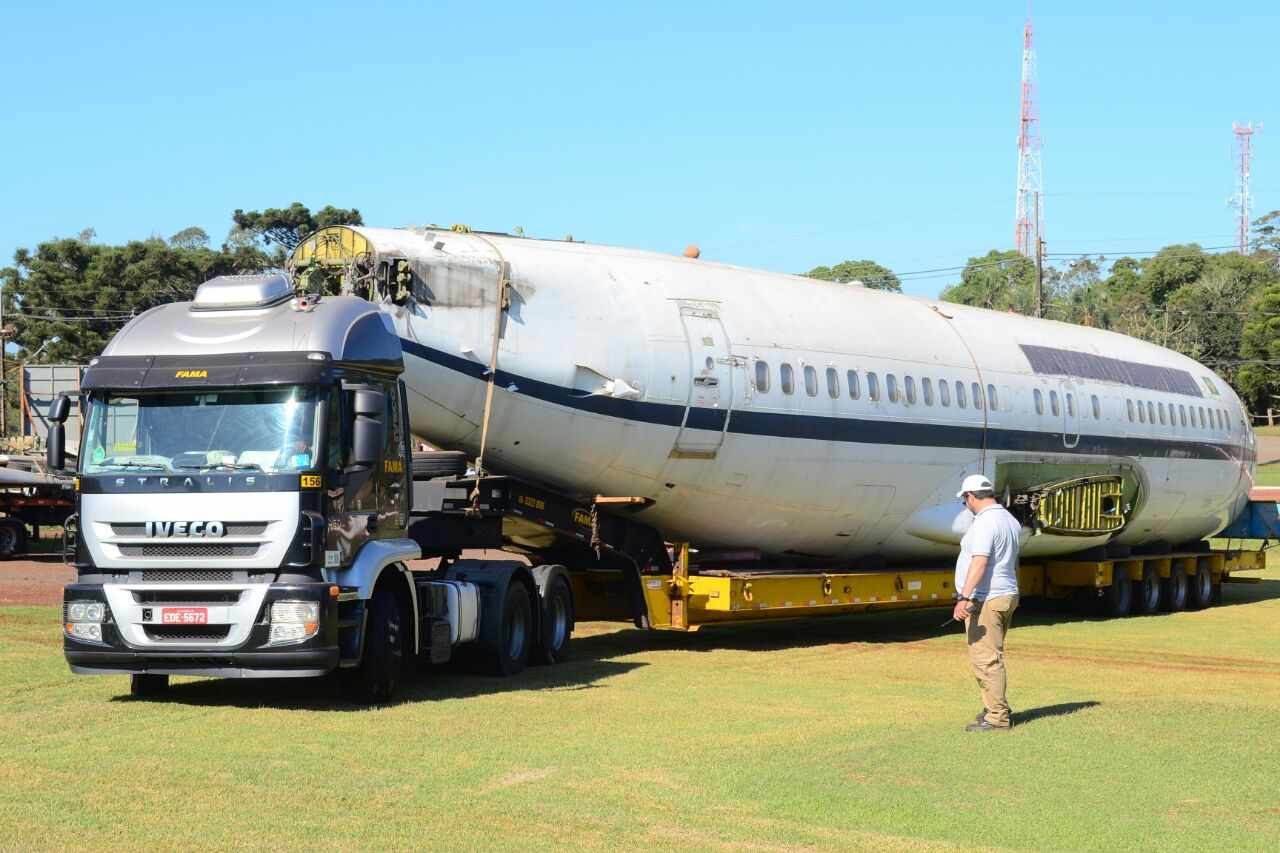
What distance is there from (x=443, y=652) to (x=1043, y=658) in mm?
7714

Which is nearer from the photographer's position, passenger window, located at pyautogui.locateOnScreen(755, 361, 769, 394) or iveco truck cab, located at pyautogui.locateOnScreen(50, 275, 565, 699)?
iveco truck cab, located at pyautogui.locateOnScreen(50, 275, 565, 699)

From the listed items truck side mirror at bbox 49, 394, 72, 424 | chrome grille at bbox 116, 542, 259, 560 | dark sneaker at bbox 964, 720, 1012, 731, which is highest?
truck side mirror at bbox 49, 394, 72, 424

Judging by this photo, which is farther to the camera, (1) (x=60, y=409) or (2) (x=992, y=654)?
(1) (x=60, y=409)

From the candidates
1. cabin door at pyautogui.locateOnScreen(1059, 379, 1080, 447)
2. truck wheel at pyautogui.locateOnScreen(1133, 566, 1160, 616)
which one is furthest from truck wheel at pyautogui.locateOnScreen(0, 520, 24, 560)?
truck wheel at pyautogui.locateOnScreen(1133, 566, 1160, 616)

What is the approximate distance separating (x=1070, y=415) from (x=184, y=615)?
1507 centimetres

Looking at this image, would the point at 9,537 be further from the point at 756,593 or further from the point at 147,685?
the point at 147,685

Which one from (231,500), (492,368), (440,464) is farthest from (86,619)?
(492,368)

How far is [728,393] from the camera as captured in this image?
59.4 ft

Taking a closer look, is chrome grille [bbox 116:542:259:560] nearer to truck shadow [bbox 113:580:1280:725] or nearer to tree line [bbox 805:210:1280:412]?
truck shadow [bbox 113:580:1280:725]

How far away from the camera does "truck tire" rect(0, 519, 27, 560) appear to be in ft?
118

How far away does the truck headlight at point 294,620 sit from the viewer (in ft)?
41.0

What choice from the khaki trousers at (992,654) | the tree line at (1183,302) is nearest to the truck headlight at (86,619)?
the khaki trousers at (992,654)

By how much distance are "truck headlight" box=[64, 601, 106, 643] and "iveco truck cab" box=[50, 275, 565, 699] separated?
0.01 metres

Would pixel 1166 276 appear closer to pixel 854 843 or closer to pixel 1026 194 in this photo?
pixel 1026 194
